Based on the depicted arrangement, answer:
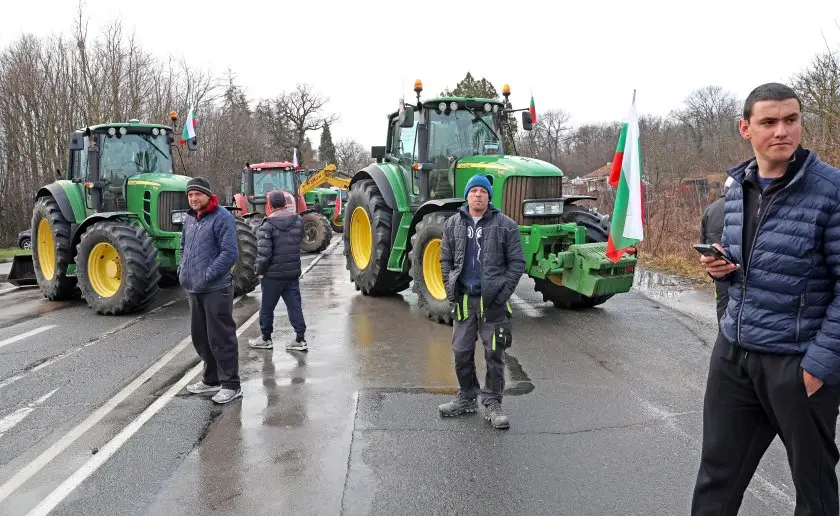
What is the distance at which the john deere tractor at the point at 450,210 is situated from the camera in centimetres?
812

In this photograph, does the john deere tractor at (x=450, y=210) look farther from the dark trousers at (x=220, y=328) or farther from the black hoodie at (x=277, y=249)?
the dark trousers at (x=220, y=328)

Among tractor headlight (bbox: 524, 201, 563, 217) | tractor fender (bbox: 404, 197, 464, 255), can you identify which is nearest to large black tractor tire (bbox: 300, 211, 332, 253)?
tractor fender (bbox: 404, 197, 464, 255)

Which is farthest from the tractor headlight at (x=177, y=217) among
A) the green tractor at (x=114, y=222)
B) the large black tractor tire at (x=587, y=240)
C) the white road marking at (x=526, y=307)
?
the large black tractor tire at (x=587, y=240)

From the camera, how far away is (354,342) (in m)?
7.42

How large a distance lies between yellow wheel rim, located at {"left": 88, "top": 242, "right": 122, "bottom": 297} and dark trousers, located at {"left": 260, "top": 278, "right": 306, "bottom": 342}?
3.58 metres

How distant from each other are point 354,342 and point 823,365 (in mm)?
5569

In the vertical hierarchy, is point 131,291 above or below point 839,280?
below

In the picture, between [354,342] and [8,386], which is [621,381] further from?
[8,386]

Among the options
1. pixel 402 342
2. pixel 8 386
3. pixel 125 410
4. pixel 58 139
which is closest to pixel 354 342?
pixel 402 342

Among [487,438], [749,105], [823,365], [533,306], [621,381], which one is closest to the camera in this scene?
[823,365]

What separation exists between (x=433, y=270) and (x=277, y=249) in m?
2.42

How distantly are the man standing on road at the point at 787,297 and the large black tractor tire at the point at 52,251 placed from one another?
10.1 metres

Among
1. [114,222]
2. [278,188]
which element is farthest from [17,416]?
[278,188]

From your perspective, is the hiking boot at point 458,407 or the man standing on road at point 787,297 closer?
the man standing on road at point 787,297
